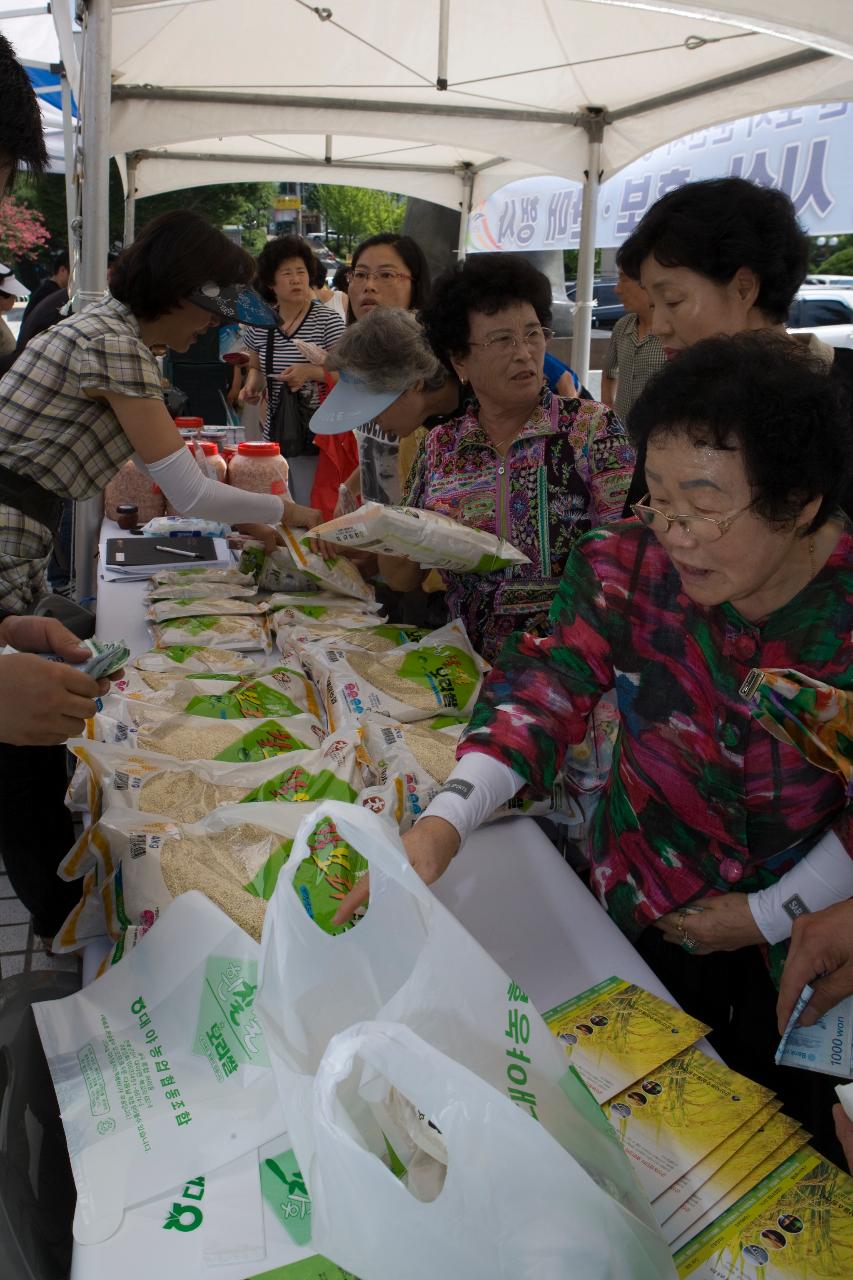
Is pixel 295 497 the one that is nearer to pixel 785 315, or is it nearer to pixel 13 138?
pixel 785 315

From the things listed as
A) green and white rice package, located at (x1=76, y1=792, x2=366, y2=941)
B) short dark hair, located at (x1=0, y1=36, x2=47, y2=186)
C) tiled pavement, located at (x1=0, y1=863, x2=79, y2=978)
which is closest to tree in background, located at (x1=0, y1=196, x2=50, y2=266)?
tiled pavement, located at (x1=0, y1=863, x2=79, y2=978)

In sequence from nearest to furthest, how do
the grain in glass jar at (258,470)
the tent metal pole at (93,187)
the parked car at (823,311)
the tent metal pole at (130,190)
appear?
the tent metal pole at (93,187) → the grain in glass jar at (258,470) → the tent metal pole at (130,190) → the parked car at (823,311)

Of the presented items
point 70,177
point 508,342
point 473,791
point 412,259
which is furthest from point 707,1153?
point 70,177

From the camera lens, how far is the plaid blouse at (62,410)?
2441 millimetres

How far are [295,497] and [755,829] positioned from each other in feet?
10.8

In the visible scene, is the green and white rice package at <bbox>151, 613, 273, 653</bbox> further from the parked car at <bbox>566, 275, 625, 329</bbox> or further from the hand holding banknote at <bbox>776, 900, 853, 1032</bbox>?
the parked car at <bbox>566, 275, 625, 329</bbox>

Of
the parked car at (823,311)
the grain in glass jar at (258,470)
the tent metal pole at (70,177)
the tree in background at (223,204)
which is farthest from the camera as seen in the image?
the tree in background at (223,204)

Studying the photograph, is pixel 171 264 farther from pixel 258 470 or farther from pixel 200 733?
pixel 200 733

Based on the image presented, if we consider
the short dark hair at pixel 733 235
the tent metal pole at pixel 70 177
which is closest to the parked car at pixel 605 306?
the tent metal pole at pixel 70 177

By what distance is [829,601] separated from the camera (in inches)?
53.9

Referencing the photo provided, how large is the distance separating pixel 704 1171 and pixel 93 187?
3.67 meters

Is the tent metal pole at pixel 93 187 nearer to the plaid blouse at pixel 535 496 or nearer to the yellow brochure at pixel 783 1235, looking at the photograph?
the plaid blouse at pixel 535 496

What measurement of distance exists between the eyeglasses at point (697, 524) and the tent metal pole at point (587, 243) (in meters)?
5.66

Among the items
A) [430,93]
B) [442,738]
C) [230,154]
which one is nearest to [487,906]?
[442,738]
